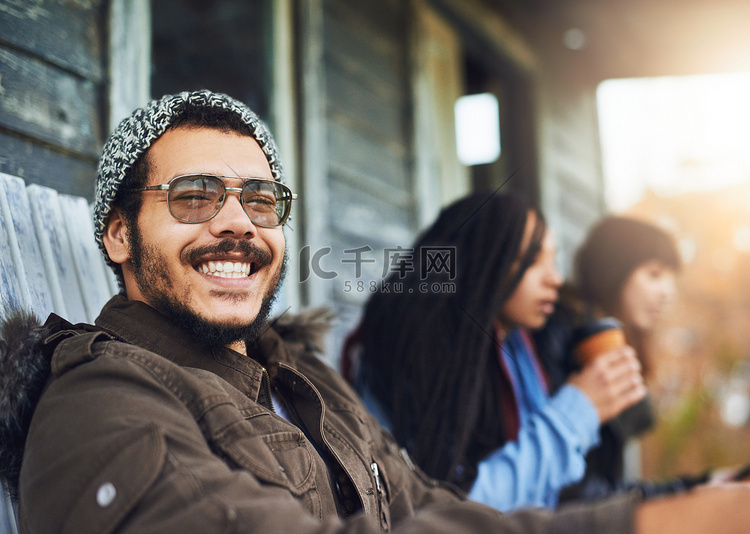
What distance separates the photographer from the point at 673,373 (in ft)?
25.9

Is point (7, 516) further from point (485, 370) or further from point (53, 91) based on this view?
point (485, 370)

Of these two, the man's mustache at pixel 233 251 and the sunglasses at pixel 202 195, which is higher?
the sunglasses at pixel 202 195

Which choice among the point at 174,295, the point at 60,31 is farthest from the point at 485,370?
the point at 60,31

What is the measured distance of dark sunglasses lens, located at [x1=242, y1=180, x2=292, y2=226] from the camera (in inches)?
55.9

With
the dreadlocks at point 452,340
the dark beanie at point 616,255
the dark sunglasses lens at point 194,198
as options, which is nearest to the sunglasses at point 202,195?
the dark sunglasses lens at point 194,198

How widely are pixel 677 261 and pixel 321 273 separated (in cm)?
168

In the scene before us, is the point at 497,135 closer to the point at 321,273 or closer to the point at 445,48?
the point at 445,48

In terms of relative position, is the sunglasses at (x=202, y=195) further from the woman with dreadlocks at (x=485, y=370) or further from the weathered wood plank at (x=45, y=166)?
the woman with dreadlocks at (x=485, y=370)

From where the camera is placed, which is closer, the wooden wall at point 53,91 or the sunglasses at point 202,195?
the sunglasses at point 202,195

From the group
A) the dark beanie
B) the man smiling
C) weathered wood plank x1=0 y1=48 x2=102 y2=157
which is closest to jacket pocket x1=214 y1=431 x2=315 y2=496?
the man smiling

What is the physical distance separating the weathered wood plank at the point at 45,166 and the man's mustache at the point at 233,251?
2.01ft

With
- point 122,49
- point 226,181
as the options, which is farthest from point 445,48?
point 226,181

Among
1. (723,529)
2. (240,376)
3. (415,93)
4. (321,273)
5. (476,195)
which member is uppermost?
(415,93)

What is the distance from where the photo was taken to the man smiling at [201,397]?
89 cm
